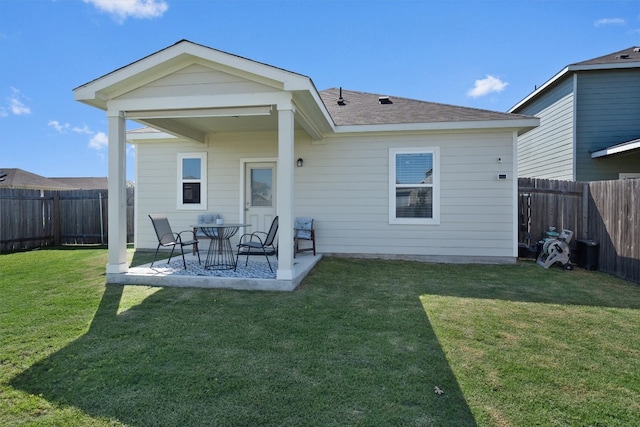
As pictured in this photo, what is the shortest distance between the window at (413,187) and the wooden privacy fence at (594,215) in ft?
6.97

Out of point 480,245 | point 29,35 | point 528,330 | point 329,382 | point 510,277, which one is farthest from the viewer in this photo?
point 29,35

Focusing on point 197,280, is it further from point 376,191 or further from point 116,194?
point 376,191

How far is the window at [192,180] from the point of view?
304 inches

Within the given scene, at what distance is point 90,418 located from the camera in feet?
6.25

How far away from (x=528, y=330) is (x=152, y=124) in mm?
6462

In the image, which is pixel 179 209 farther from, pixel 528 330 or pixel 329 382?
pixel 528 330

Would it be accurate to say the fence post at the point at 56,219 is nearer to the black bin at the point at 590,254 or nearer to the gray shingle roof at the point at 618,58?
the black bin at the point at 590,254

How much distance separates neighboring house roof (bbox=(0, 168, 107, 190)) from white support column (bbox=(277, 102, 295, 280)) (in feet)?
67.9

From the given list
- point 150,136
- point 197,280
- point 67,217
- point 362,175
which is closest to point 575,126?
point 362,175

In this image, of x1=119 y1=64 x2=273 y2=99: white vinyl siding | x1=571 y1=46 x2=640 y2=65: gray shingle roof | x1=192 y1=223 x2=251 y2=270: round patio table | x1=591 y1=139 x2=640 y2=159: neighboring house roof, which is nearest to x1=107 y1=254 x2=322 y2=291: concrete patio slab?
x1=192 y1=223 x2=251 y2=270: round patio table

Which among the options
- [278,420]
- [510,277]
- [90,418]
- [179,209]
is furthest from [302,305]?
[179,209]

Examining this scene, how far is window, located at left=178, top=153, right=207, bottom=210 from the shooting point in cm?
771

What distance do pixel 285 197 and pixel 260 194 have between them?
10.3ft

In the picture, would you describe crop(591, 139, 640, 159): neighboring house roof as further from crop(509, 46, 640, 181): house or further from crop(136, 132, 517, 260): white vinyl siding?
crop(136, 132, 517, 260): white vinyl siding
